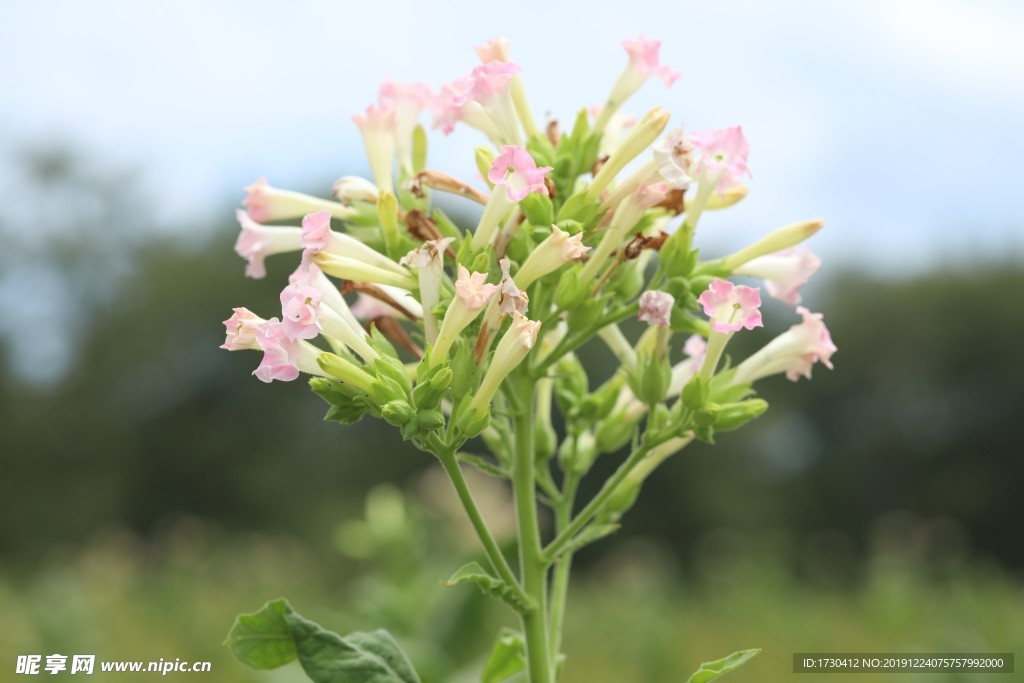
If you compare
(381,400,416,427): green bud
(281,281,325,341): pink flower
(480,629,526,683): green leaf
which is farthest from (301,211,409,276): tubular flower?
(480,629,526,683): green leaf

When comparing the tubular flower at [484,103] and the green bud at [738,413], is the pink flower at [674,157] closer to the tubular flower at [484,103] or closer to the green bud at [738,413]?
the tubular flower at [484,103]

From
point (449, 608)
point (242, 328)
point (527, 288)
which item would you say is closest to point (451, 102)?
point (527, 288)

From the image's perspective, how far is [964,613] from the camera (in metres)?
10.8

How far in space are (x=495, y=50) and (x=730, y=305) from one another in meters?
0.79

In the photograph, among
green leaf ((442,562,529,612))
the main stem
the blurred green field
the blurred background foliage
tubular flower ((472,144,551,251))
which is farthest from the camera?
the blurred background foliage

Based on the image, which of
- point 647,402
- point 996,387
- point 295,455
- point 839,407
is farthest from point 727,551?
point 647,402

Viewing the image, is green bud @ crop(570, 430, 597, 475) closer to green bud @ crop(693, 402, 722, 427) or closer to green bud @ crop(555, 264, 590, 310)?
green bud @ crop(693, 402, 722, 427)

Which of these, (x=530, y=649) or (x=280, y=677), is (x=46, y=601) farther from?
(x=530, y=649)

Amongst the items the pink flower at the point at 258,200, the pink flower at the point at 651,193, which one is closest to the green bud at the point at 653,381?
the pink flower at the point at 651,193

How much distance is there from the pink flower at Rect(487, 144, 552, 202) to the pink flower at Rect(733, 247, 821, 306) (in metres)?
0.60

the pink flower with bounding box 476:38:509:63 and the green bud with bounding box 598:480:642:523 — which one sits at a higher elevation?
the pink flower with bounding box 476:38:509:63

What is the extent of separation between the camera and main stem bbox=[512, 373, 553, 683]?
201cm

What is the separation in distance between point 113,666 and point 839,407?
27711mm

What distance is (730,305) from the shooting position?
2.04 m
